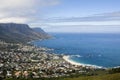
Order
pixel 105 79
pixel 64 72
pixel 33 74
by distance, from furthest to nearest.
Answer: pixel 64 72 < pixel 33 74 < pixel 105 79

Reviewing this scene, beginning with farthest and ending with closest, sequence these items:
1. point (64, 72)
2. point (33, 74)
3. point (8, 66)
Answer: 1. point (8, 66)
2. point (64, 72)
3. point (33, 74)

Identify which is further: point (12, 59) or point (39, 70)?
point (12, 59)

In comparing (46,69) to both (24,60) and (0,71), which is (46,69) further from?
(24,60)

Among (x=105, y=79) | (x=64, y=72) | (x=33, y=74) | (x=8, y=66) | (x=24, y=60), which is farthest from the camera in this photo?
(x=24, y=60)

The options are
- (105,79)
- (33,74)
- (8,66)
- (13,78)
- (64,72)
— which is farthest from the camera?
(8,66)

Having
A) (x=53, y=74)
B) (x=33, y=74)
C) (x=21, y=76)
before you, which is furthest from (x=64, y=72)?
(x=21, y=76)

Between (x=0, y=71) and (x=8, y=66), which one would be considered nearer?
(x=0, y=71)

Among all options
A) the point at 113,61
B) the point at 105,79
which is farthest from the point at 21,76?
the point at 113,61

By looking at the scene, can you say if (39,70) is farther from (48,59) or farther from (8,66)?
(48,59)
